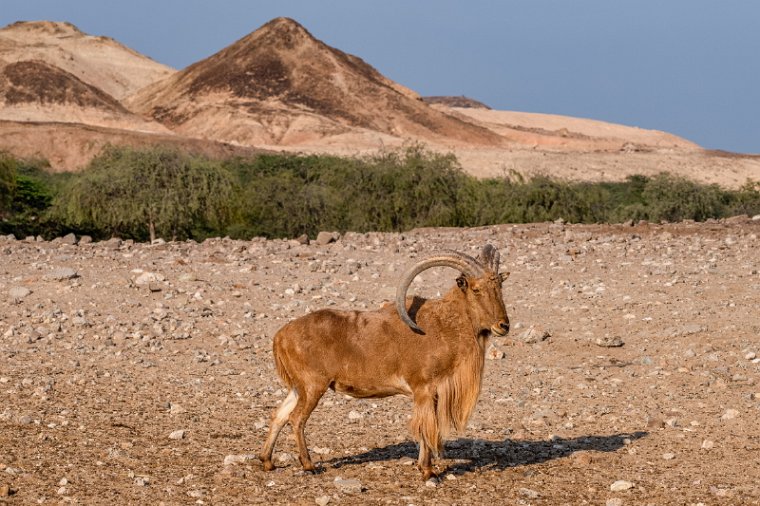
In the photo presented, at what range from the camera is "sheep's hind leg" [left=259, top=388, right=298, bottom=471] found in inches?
310

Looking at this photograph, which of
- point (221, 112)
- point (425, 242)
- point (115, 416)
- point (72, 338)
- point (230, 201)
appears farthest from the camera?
point (221, 112)

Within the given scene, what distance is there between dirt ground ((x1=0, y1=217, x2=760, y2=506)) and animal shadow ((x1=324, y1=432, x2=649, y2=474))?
0.09 feet

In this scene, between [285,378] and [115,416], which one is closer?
[285,378]

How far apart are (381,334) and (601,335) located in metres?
6.30

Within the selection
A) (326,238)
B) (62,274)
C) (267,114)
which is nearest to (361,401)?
(62,274)

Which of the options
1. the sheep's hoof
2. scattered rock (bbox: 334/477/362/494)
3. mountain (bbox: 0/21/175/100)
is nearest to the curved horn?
the sheep's hoof

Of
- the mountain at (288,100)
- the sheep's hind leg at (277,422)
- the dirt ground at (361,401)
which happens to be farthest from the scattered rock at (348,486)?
the mountain at (288,100)

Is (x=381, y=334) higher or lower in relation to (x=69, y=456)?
higher

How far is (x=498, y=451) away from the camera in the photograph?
8703 millimetres

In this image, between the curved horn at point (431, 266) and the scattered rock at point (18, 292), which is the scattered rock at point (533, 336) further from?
the scattered rock at point (18, 292)

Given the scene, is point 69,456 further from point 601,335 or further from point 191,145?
point 191,145

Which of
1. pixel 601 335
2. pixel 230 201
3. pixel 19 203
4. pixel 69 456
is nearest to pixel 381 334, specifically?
pixel 69 456

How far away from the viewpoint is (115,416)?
31.9 ft

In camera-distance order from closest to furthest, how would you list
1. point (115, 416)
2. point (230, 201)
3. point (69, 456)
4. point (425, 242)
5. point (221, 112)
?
point (69, 456)
point (115, 416)
point (425, 242)
point (230, 201)
point (221, 112)
